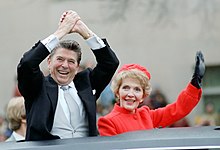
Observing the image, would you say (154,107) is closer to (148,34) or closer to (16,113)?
(148,34)

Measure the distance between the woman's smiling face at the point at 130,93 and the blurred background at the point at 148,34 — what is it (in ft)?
35.8

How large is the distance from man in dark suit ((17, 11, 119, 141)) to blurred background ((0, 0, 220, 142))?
1111cm

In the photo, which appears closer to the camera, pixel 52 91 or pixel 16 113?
pixel 52 91

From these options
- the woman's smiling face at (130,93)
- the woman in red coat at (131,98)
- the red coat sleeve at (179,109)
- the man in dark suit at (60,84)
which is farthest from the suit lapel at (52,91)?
the red coat sleeve at (179,109)

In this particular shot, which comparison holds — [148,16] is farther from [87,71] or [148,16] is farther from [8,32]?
[87,71]

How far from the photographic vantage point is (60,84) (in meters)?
5.53

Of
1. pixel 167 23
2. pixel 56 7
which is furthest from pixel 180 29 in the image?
pixel 56 7

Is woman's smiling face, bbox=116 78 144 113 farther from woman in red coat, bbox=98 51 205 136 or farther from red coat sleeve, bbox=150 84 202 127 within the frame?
red coat sleeve, bbox=150 84 202 127

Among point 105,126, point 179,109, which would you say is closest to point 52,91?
point 105,126

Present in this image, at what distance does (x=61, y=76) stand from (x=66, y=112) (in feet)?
0.81

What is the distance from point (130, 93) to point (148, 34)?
11.5 metres

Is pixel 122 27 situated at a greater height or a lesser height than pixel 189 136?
greater

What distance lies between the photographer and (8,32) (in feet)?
57.8

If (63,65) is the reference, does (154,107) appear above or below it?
below
